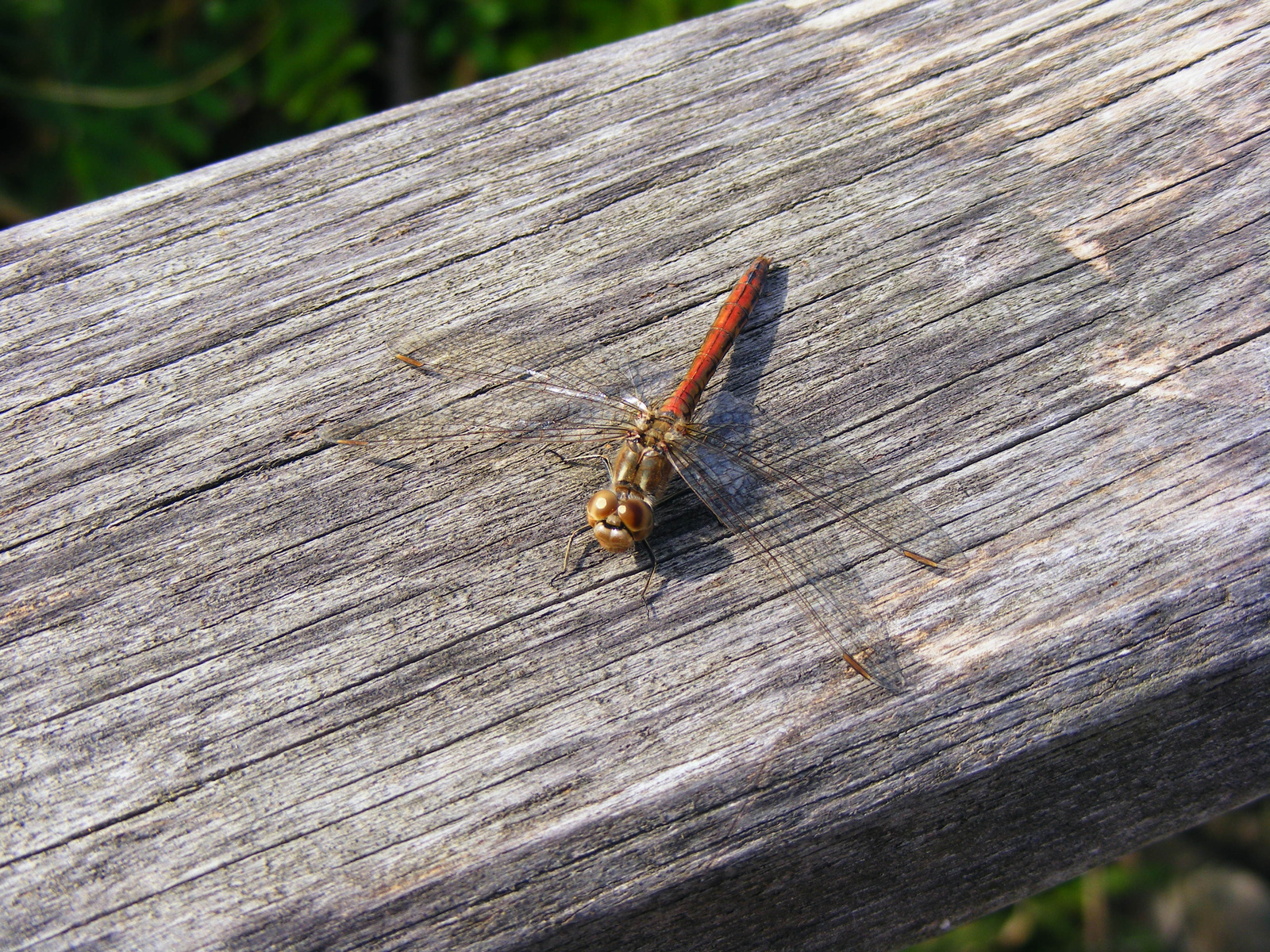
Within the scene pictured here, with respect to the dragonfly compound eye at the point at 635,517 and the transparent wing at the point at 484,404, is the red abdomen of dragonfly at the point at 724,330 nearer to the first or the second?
the transparent wing at the point at 484,404

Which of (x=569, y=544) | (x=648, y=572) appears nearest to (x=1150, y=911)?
(x=648, y=572)

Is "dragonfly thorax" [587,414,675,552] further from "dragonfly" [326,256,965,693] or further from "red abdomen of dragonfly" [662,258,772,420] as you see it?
"red abdomen of dragonfly" [662,258,772,420]

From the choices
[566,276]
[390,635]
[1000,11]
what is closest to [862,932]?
[390,635]

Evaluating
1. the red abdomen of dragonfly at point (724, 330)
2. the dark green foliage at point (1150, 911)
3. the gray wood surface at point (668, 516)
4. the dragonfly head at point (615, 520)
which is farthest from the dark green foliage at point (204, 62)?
the dark green foliage at point (1150, 911)

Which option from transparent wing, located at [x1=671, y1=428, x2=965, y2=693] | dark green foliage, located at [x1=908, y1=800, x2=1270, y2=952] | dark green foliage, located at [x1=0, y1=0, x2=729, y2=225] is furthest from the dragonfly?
dark green foliage, located at [x1=908, y1=800, x2=1270, y2=952]

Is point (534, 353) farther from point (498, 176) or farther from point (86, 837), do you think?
point (86, 837)
